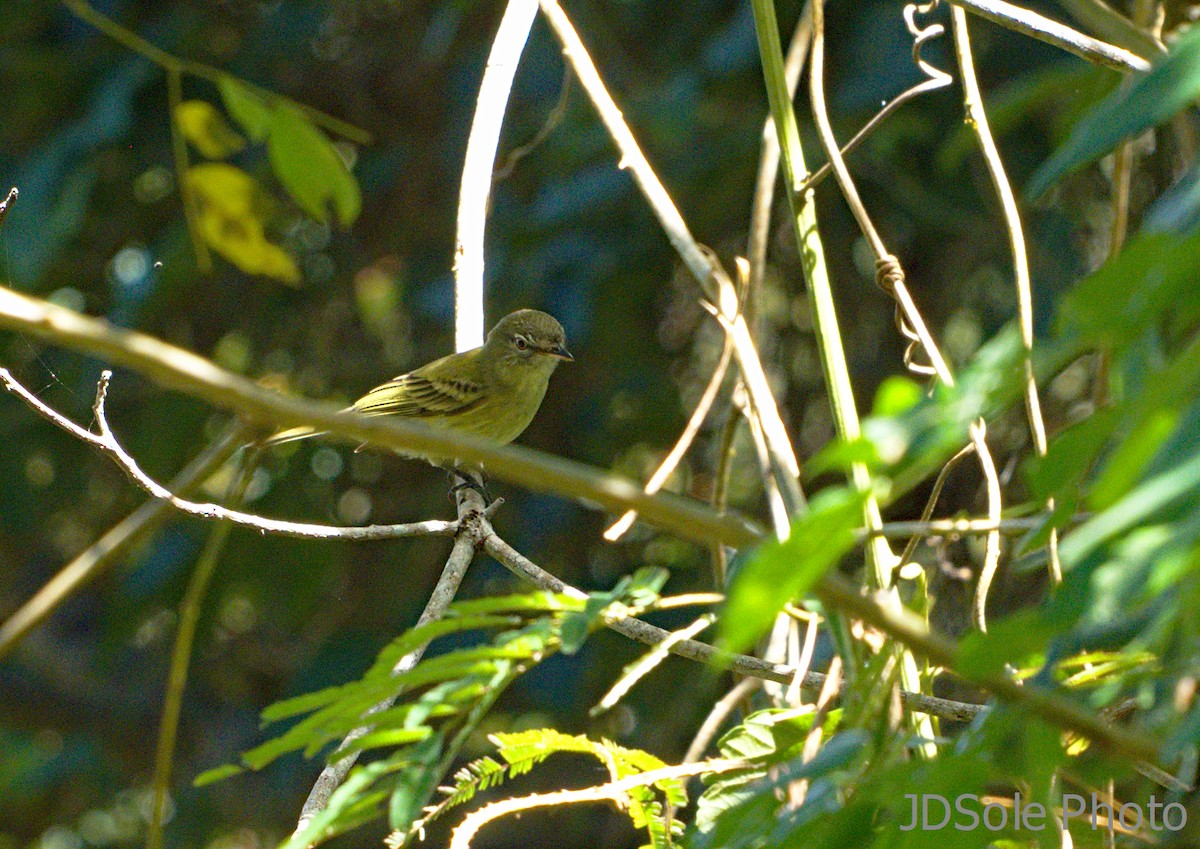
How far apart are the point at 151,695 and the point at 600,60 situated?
445 centimetres

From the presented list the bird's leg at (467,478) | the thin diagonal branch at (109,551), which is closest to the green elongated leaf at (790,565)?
the thin diagonal branch at (109,551)

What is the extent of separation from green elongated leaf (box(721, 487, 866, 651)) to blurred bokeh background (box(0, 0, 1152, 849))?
3.57 metres

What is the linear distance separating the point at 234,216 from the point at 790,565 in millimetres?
3201

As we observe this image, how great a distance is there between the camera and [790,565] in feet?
3.06

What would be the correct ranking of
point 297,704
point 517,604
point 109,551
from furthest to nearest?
1. point 517,604
2. point 297,704
3. point 109,551

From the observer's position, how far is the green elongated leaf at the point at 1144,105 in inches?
36.6

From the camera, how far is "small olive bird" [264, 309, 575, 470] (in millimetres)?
5789

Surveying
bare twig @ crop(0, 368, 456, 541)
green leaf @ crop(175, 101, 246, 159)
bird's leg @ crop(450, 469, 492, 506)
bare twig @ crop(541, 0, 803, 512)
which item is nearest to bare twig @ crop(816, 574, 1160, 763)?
bare twig @ crop(541, 0, 803, 512)

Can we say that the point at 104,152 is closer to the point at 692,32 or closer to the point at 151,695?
the point at 692,32

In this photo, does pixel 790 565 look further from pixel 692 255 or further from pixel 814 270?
pixel 814 270

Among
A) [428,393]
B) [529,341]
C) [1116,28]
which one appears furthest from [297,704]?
[428,393]

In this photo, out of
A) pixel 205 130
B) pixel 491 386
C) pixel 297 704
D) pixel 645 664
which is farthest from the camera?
pixel 491 386

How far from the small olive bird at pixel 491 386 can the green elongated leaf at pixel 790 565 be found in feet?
15.2

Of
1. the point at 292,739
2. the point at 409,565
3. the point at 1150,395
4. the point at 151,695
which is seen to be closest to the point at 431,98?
the point at 409,565
